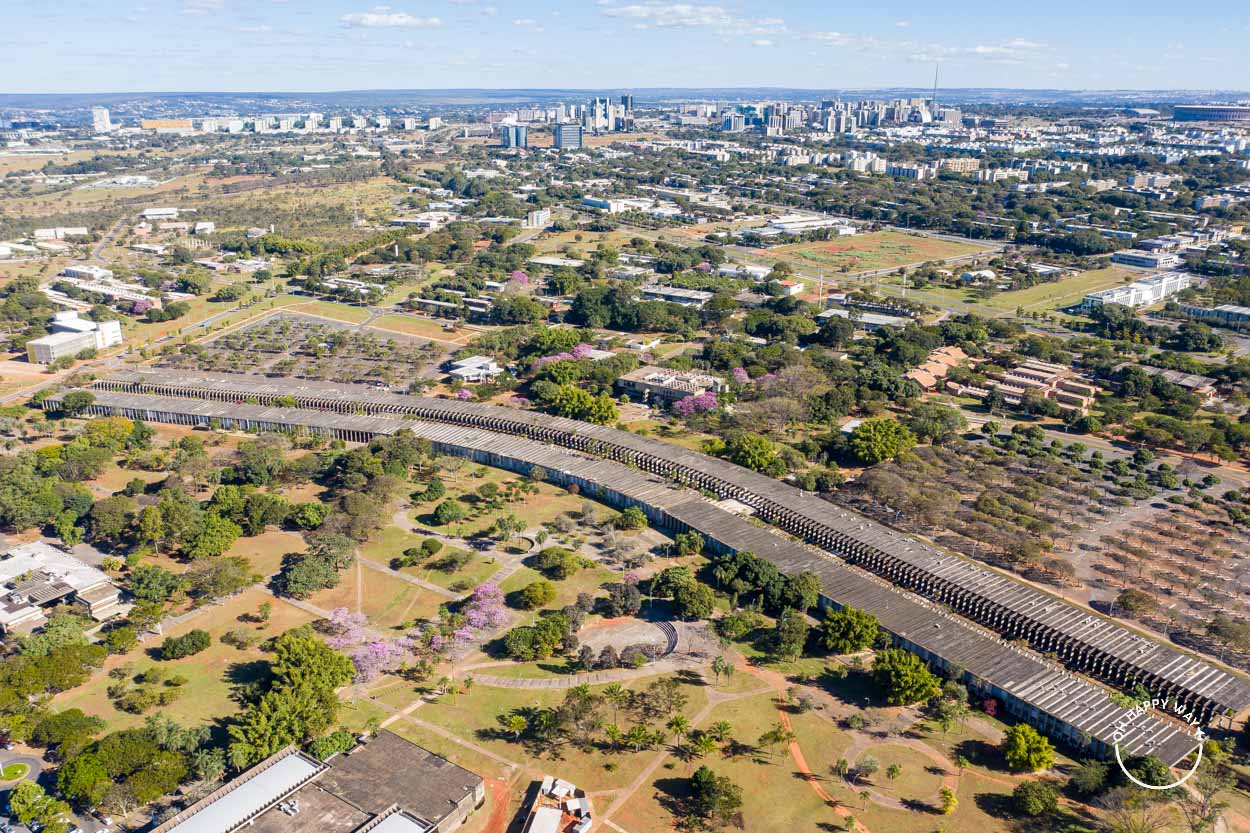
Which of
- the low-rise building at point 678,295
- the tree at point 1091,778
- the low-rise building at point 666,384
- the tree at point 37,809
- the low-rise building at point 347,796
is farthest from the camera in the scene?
the low-rise building at point 678,295

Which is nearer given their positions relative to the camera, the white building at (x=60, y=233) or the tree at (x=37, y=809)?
the tree at (x=37, y=809)

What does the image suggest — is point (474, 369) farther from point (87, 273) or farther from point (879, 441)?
point (87, 273)

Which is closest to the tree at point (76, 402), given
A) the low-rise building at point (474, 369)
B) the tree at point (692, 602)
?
the low-rise building at point (474, 369)

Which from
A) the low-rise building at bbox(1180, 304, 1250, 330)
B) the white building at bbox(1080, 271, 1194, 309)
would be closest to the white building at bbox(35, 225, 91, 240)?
the white building at bbox(1080, 271, 1194, 309)

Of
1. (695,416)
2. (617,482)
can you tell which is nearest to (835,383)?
(695,416)

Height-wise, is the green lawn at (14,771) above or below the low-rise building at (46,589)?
below

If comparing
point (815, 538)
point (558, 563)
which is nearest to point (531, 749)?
point (558, 563)

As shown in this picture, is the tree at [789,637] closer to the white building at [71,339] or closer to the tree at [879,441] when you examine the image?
the tree at [879,441]
